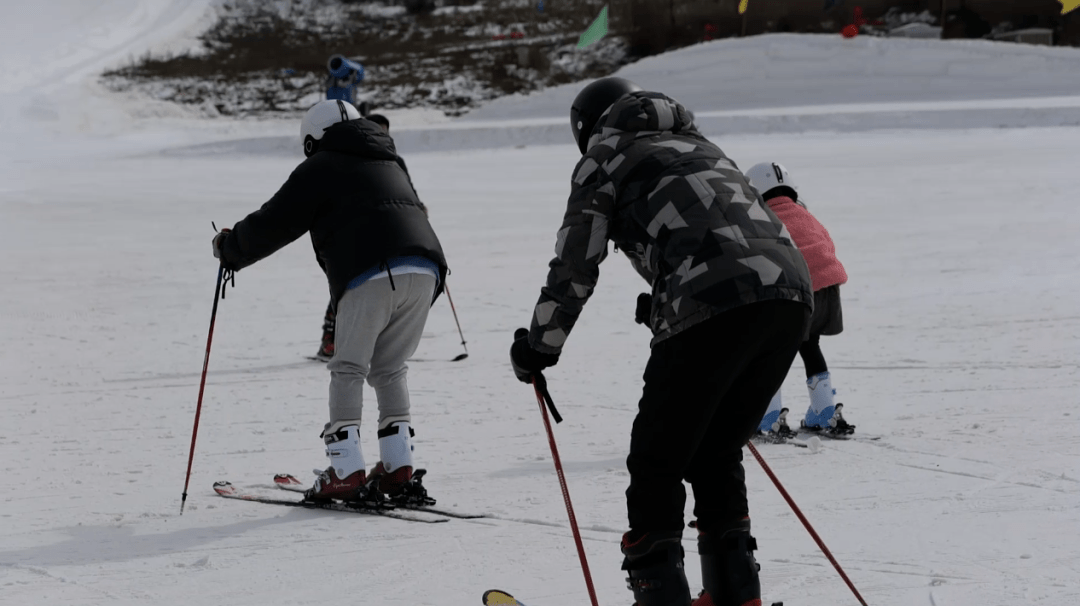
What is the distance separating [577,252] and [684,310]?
1.07ft

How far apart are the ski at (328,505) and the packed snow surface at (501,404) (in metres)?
0.06

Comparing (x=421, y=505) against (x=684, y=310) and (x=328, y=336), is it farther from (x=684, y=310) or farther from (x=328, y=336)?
(x=328, y=336)

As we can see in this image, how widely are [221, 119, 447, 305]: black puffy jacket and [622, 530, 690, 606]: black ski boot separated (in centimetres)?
183

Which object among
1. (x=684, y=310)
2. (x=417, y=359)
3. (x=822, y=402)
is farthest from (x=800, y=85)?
(x=684, y=310)

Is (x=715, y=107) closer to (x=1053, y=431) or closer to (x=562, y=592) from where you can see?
(x=1053, y=431)

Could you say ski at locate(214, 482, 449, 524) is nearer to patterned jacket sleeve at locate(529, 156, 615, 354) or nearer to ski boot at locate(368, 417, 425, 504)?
ski boot at locate(368, 417, 425, 504)

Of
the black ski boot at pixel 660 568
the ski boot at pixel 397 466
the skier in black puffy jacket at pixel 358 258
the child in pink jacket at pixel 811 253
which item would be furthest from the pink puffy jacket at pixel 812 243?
the black ski boot at pixel 660 568

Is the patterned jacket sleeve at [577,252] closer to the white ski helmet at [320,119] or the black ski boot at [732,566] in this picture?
the black ski boot at [732,566]

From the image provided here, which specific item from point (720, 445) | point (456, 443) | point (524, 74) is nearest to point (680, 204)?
point (720, 445)

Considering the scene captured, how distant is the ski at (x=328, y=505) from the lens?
4.62 m

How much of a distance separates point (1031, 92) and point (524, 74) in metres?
13.6

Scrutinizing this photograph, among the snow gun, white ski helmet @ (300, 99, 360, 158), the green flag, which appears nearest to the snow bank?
the snow gun

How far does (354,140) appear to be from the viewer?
466cm

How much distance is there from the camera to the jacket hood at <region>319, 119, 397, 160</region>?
4641 millimetres
